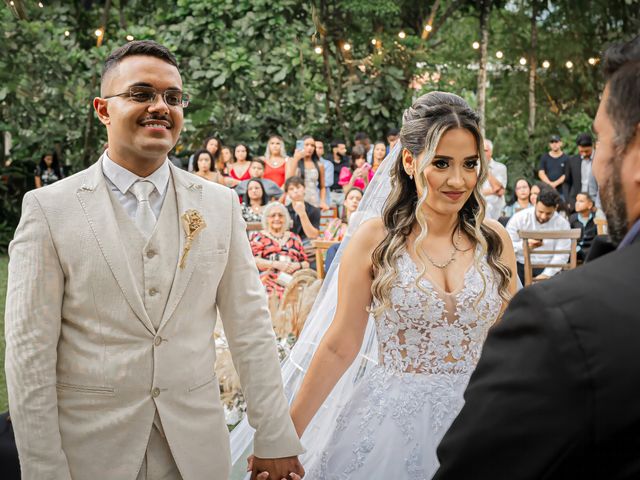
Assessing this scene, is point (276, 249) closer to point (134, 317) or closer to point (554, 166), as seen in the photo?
point (134, 317)

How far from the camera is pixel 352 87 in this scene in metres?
15.8

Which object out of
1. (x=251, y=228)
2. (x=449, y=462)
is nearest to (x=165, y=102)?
(x=449, y=462)

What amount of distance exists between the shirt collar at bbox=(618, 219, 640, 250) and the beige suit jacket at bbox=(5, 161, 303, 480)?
4.78ft

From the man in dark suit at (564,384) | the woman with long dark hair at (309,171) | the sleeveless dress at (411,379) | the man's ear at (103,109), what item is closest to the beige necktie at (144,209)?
the man's ear at (103,109)

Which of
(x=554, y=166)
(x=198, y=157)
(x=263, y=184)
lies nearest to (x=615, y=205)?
(x=263, y=184)

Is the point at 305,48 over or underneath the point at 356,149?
over

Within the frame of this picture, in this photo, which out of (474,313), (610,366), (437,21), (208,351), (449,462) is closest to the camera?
(610,366)

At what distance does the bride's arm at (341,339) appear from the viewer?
2664 mm

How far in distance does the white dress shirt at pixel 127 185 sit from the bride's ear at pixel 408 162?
91 cm

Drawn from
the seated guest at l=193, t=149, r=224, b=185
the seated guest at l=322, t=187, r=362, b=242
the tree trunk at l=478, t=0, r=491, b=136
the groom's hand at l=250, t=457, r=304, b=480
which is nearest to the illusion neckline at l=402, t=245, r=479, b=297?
the groom's hand at l=250, t=457, r=304, b=480

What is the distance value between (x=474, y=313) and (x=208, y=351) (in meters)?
0.90

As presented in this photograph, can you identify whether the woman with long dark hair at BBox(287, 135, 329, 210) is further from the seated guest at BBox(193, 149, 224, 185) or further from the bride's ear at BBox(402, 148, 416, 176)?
the bride's ear at BBox(402, 148, 416, 176)

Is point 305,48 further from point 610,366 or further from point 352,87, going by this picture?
point 610,366

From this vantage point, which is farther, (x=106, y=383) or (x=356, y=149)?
(x=356, y=149)
